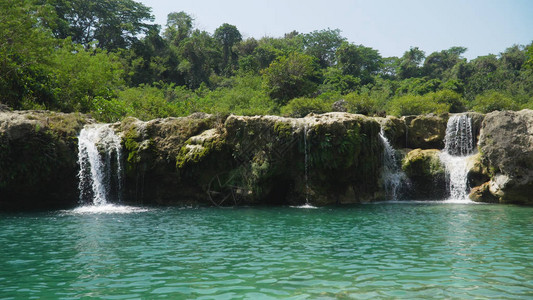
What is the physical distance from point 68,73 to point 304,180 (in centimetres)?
1651

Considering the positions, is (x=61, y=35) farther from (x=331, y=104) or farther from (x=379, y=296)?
(x=379, y=296)

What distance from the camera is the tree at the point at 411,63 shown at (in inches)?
2432

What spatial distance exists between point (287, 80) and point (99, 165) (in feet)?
67.2

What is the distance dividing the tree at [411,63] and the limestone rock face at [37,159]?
5295cm

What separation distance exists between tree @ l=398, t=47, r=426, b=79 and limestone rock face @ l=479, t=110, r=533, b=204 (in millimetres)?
45313

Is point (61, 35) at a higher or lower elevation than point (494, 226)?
higher

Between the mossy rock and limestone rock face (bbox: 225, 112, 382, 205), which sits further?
the mossy rock

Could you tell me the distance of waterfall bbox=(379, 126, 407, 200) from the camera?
20391mm

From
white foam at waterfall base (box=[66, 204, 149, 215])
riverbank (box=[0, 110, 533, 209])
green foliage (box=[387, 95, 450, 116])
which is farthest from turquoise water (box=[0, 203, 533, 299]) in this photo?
green foliage (box=[387, 95, 450, 116])

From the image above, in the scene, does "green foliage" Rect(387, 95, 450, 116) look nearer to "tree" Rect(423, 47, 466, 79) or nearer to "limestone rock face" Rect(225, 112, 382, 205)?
"limestone rock face" Rect(225, 112, 382, 205)

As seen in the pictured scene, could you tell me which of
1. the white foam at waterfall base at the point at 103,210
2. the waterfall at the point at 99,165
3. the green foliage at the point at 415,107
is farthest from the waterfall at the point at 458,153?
the waterfall at the point at 99,165

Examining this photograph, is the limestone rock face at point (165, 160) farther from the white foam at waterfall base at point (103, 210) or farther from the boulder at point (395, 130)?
the boulder at point (395, 130)

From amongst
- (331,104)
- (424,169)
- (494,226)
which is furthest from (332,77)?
(494,226)

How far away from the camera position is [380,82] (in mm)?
53562
